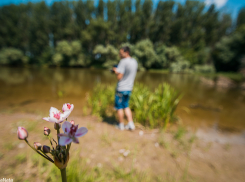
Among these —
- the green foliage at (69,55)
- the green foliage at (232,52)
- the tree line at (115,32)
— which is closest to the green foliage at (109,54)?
the tree line at (115,32)

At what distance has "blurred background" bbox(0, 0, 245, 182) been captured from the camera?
1.59 metres

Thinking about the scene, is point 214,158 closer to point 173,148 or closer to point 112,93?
point 173,148

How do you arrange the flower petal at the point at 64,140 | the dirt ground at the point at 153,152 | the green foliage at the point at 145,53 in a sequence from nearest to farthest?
the flower petal at the point at 64,140 < the dirt ground at the point at 153,152 < the green foliage at the point at 145,53

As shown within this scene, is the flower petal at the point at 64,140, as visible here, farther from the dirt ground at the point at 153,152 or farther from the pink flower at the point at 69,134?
the dirt ground at the point at 153,152

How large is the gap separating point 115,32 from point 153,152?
97.5 feet

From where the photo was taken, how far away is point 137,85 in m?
4.67

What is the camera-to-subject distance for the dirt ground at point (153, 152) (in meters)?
1.49

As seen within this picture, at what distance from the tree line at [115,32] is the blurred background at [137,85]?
221mm

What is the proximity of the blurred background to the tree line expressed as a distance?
0.72 ft

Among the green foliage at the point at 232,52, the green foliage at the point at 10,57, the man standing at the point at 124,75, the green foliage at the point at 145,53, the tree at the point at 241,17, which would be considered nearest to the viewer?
the man standing at the point at 124,75

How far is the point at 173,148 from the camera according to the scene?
195 centimetres

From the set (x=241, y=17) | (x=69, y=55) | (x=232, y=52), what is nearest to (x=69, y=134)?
(x=69, y=55)

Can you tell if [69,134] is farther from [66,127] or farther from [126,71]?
[126,71]

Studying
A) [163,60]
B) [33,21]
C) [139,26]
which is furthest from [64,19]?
[163,60]
